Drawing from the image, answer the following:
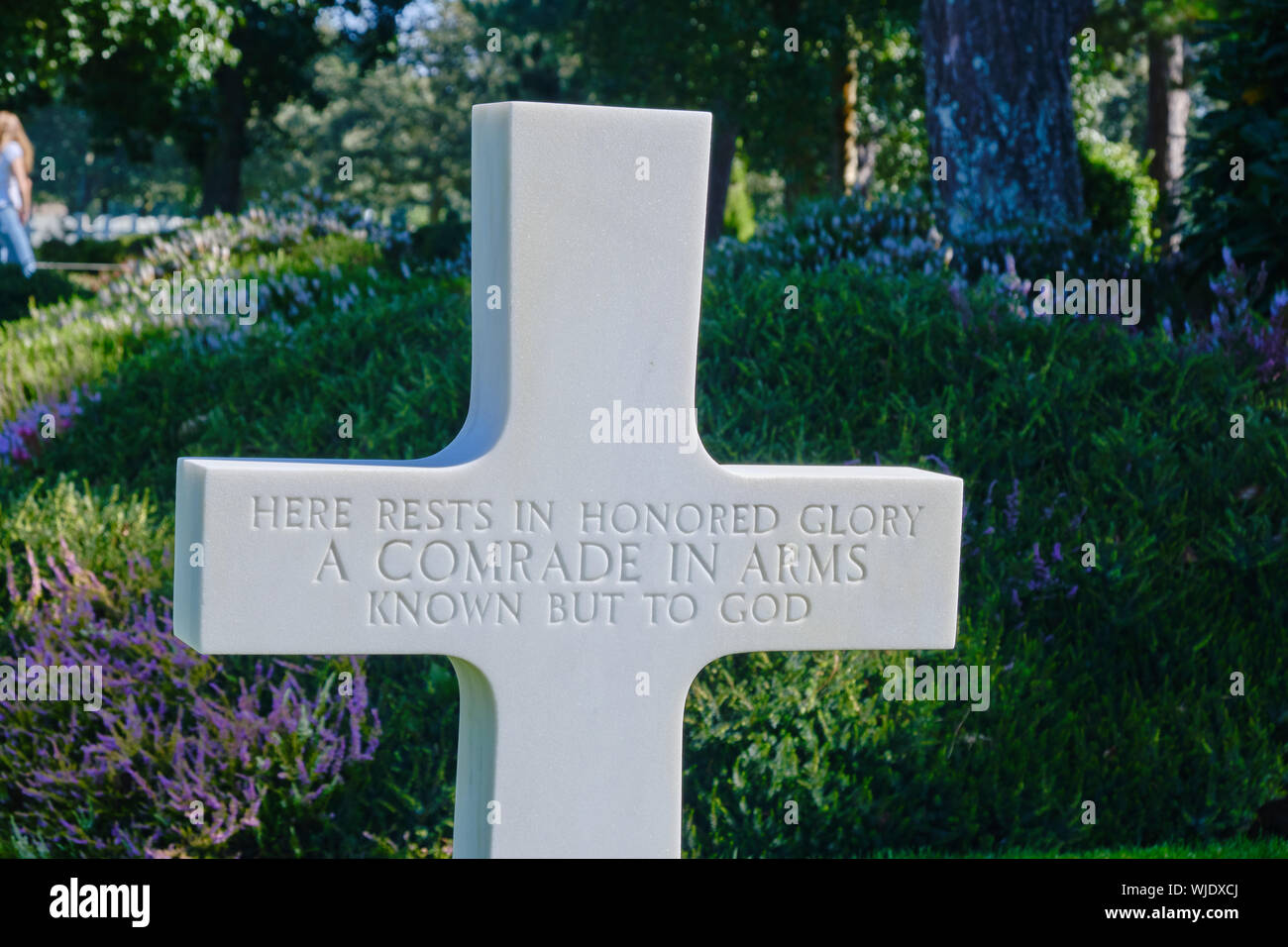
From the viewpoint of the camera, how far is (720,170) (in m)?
24.0

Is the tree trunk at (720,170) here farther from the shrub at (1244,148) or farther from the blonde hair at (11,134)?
the shrub at (1244,148)

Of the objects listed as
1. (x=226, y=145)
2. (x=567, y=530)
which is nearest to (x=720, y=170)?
(x=226, y=145)

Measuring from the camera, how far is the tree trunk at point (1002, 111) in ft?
31.3

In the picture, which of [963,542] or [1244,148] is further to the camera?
[1244,148]

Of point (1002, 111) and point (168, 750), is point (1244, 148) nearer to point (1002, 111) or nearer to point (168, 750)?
point (1002, 111)

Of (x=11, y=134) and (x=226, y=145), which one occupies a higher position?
(x=226, y=145)

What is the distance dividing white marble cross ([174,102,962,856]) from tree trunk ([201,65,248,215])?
23014 mm

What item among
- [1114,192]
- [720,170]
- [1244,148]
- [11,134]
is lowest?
[1244,148]

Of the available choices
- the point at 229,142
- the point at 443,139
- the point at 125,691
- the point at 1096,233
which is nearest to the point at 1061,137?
the point at 1096,233

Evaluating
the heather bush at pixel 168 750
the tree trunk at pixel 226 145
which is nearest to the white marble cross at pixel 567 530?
the heather bush at pixel 168 750

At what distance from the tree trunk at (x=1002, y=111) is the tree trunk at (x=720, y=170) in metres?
11.6

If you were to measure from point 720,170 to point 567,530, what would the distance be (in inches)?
851

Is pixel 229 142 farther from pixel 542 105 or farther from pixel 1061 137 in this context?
pixel 542 105

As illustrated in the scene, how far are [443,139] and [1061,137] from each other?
42926 mm
